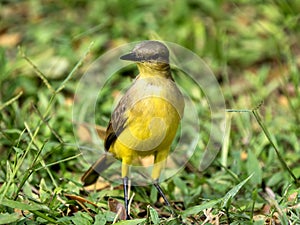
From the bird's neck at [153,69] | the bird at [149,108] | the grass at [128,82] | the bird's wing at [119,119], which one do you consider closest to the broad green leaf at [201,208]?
the grass at [128,82]

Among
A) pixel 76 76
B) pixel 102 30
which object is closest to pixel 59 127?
pixel 76 76

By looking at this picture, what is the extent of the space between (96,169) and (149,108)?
801 mm

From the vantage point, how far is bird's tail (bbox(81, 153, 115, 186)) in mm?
4105

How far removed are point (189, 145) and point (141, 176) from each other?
0.60 m

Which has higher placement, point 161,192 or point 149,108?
point 149,108

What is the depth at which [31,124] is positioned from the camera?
448 centimetres

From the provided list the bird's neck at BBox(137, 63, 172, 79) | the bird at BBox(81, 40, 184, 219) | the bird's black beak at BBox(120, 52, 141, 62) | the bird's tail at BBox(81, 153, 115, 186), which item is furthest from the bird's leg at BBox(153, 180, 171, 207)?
the bird's black beak at BBox(120, 52, 141, 62)

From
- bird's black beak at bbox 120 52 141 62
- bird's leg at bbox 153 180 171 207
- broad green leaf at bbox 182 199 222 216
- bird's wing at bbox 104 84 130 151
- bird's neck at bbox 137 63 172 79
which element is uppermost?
bird's black beak at bbox 120 52 141 62

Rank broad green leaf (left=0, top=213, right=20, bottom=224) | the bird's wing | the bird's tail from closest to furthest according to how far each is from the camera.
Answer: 1. broad green leaf (left=0, top=213, right=20, bottom=224)
2. the bird's wing
3. the bird's tail

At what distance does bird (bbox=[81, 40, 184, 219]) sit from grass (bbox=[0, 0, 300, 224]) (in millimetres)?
332

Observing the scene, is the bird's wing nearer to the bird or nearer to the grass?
the bird

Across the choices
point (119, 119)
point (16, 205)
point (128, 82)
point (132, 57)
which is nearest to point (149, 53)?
point (132, 57)

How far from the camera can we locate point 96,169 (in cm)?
417

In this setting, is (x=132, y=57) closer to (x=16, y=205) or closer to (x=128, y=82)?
(x=16, y=205)
